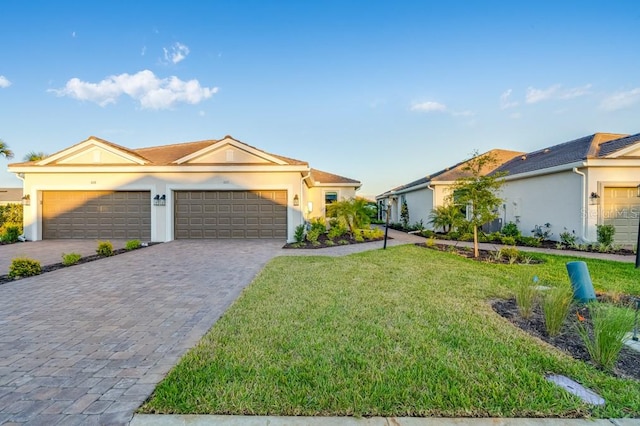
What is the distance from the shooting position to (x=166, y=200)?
1301cm

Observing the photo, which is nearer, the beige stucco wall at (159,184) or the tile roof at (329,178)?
the beige stucco wall at (159,184)

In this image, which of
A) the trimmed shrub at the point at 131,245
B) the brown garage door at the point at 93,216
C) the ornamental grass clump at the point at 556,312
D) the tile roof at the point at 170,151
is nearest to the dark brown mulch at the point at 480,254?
the ornamental grass clump at the point at 556,312

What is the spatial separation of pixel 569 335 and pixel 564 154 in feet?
44.4

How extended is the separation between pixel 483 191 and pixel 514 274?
332 cm

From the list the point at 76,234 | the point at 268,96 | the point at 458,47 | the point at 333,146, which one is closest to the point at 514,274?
the point at 458,47

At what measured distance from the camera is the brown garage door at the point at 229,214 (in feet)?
43.5

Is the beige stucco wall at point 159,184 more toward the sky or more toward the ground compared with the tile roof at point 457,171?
more toward the ground

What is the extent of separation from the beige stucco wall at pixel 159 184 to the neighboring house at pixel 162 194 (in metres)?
0.04

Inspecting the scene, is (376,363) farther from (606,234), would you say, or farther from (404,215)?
(404,215)

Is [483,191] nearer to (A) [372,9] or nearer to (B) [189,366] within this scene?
(A) [372,9]

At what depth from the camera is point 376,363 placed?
2.85 m

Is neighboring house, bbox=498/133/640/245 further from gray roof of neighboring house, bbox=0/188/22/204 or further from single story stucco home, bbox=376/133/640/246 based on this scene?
gray roof of neighboring house, bbox=0/188/22/204

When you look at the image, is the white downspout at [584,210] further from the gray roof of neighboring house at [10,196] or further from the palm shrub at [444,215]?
the gray roof of neighboring house at [10,196]

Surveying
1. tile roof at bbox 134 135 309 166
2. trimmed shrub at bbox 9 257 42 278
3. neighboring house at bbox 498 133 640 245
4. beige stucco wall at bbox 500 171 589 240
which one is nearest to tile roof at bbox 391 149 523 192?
beige stucco wall at bbox 500 171 589 240
